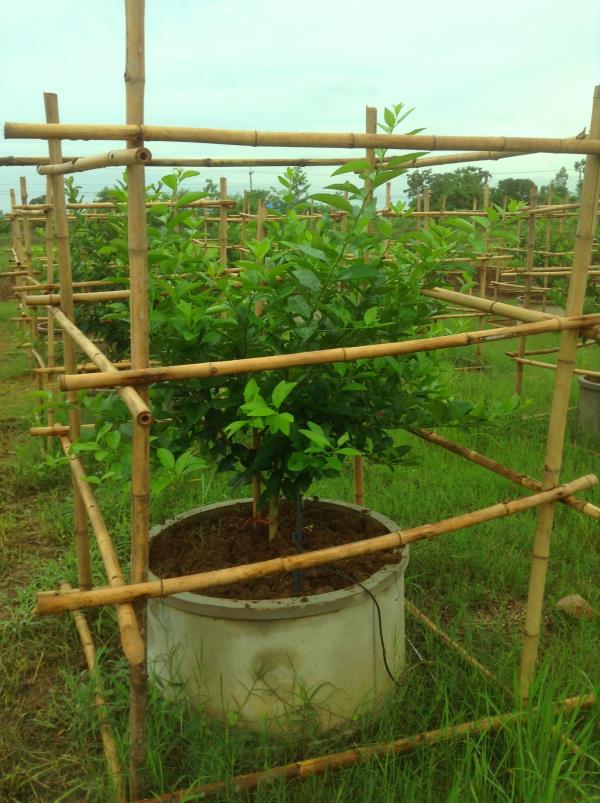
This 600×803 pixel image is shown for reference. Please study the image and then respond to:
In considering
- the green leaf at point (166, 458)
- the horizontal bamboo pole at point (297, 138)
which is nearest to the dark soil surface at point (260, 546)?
→ the green leaf at point (166, 458)

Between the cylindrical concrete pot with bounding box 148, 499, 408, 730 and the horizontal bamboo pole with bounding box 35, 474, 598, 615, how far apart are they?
0.25 m

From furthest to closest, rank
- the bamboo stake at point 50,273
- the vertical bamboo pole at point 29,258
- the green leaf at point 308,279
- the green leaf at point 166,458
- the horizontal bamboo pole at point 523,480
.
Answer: the vertical bamboo pole at point 29,258 → the bamboo stake at point 50,273 → the horizontal bamboo pole at point 523,480 → the green leaf at point 308,279 → the green leaf at point 166,458

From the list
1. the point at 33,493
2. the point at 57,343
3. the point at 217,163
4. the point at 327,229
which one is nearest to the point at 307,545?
the point at 327,229

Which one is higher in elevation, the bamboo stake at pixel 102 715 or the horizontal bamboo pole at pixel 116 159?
the horizontal bamboo pole at pixel 116 159

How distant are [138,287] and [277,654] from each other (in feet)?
3.38

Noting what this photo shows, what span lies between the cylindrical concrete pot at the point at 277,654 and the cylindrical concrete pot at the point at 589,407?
320 centimetres

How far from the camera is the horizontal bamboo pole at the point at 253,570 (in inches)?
58.2

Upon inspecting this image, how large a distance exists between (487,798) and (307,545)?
0.86 meters

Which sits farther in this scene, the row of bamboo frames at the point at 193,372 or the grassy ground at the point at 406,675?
the grassy ground at the point at 406,675

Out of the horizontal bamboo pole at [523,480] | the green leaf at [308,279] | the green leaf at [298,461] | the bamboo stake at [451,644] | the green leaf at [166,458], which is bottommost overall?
the bamboo stake at [451,644]

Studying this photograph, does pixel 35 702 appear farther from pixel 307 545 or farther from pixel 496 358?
pixel 496 358

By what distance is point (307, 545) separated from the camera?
238 cm

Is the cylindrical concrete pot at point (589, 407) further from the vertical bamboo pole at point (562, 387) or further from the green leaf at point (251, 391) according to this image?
the green leaf at point (251, 391)

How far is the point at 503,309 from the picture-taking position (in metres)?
Result: 2.08
